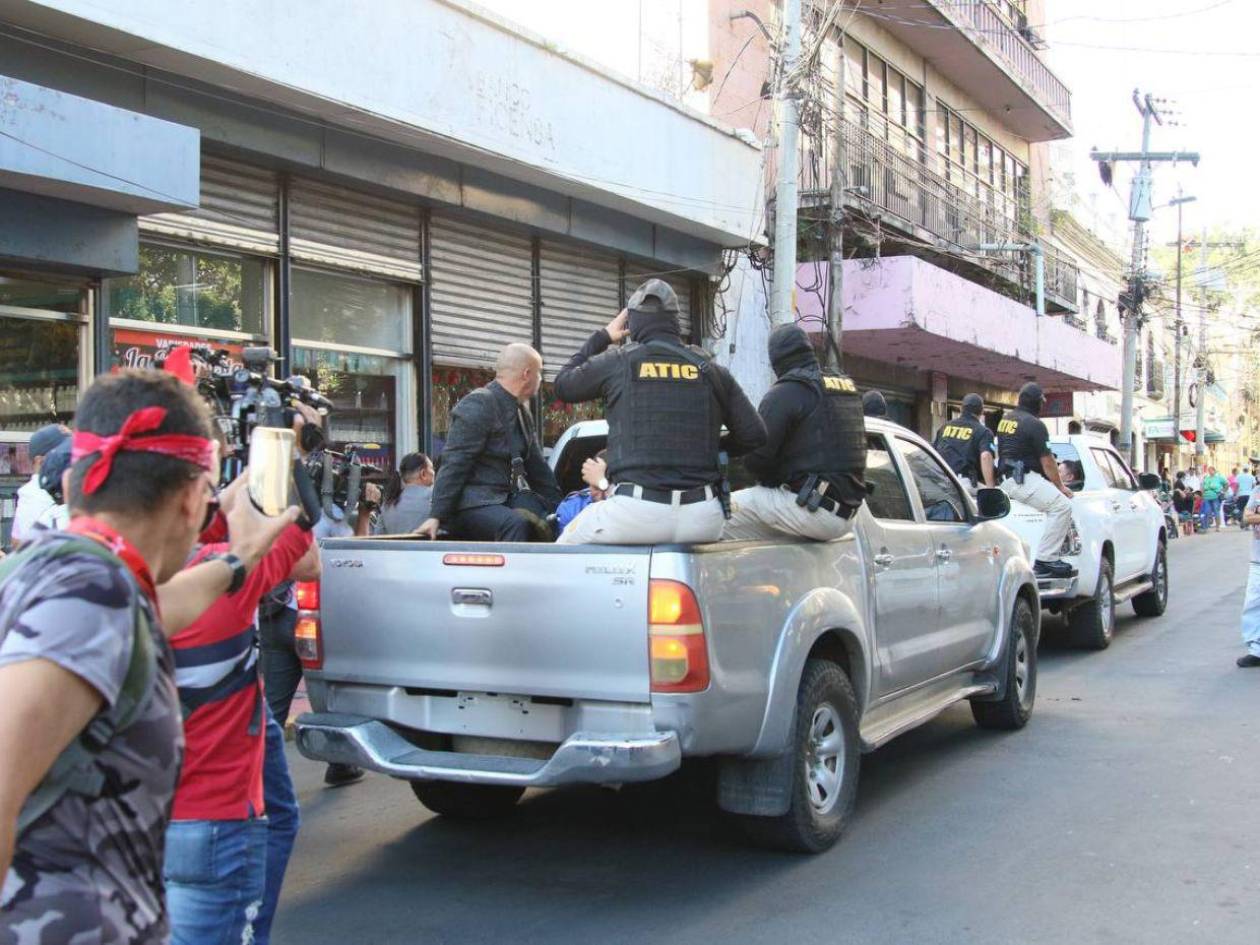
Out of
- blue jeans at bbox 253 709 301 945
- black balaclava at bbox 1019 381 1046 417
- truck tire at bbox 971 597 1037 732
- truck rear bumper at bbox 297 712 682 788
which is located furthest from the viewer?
black balaclava at bbox 1019 381 1046 417

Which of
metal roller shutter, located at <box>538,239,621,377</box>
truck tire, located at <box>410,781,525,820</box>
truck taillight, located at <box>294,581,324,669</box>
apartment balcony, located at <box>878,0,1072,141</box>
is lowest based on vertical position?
truck tire, located at <box>410,781,525,820</box>

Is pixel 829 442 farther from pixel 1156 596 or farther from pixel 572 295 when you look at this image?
pixel 572 295

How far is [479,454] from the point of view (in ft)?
18.8

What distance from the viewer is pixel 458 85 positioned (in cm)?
1162

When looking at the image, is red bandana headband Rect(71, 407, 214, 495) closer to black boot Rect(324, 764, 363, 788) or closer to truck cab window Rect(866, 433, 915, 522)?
truck cab window Rect(866, 433, 915, 522)

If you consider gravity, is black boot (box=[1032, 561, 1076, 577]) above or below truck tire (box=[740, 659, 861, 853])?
above

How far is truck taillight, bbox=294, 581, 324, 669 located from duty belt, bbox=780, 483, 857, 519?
2.00 meters

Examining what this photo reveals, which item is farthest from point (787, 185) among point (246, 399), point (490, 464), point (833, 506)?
point (246, 399)

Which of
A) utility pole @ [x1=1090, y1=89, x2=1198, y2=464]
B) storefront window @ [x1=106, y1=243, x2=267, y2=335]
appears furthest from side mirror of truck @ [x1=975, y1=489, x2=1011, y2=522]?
utility pole @ [x1=1090, y1=89, x2=1198, y2=464]

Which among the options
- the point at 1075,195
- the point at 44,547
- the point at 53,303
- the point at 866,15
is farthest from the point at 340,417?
the point at 1075,195

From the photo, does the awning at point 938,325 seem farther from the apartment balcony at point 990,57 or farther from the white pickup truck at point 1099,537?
the white pickup truck at point 1099,537

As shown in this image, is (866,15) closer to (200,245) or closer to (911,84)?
(911,84)

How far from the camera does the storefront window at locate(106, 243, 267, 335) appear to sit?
31.7 ft

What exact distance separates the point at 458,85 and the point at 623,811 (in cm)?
794
